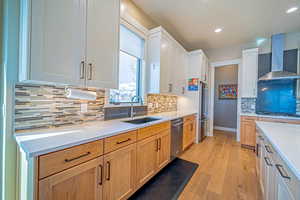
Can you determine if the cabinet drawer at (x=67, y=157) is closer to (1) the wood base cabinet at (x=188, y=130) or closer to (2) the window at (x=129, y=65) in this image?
(2) the window at (x=129, y=65)

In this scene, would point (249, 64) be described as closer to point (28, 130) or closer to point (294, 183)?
point (294, 183)

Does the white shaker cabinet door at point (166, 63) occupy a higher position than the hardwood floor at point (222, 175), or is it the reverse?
the white shaker cabinet door at point (166, 63)

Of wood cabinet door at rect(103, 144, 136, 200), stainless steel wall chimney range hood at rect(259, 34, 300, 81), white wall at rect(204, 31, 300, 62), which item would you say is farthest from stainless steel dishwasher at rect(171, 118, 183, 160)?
white wall at rect(204, 31, 300, 62)

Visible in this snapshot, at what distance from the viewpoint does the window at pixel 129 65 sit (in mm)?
2143

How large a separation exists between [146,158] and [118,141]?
0.60 metres

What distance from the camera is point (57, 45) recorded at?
1.08 meters

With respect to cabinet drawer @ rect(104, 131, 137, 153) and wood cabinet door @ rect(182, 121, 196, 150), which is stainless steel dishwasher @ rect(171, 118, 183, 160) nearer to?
wood cabinet door @ rect(182, 121, 196, 150)

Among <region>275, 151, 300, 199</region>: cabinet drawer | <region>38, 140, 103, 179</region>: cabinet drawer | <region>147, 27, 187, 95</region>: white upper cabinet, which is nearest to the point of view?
<region>275, 151, 300, 199</region>: cabinet drawer

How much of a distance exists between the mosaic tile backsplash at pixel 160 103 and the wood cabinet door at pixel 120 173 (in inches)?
53.9

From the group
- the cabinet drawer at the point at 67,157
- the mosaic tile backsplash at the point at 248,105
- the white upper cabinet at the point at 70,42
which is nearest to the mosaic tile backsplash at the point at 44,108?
the white upper cabinet at the point at 70,42

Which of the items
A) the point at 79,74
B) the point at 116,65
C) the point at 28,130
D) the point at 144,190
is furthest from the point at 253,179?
the point at 28,130

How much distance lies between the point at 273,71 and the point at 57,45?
4.34 meters

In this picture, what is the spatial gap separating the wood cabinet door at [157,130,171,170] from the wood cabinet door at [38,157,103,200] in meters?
1.04

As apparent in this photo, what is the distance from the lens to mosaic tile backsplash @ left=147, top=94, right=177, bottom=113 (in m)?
2.77
